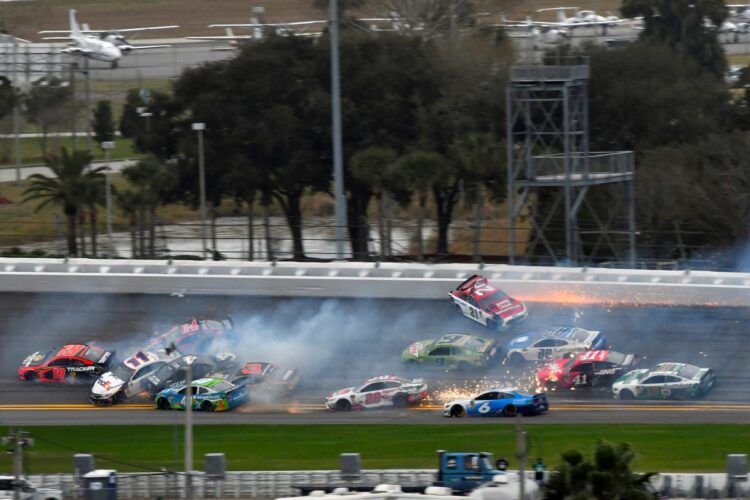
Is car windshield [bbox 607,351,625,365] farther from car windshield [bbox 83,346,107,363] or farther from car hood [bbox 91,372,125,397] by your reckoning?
car windshield [bbox 83,346,107,363]

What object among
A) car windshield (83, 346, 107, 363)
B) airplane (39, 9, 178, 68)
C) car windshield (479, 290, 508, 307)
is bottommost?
A: car windshield (83, 346, 107, 363)

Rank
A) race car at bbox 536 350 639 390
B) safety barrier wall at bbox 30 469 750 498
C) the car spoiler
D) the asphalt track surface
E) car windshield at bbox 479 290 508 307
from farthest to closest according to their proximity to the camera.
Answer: the car spoiler, car windshield at bbox 479 290 508 307, race car at bbox 536 350 639 390, the asphalt track surface, safety barrier wall at bbox 30 469 750 498

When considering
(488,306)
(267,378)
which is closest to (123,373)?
(267,378)

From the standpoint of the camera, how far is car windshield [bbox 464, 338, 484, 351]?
2409 cm

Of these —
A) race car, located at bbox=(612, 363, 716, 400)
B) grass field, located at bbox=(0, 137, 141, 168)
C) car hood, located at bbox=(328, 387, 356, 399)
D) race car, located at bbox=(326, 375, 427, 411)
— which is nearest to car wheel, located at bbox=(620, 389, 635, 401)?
race car, located at bbox=(612, 363, 716, 400)

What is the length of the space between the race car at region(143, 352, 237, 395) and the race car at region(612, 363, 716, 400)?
6.94 m

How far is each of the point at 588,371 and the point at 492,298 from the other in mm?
4012

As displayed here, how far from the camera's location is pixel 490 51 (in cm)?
5138

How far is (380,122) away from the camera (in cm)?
4388

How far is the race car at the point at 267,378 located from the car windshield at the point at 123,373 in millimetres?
1932

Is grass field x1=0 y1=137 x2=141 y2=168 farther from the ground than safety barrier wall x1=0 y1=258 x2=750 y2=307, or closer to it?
farther from the ground

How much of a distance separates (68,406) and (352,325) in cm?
620

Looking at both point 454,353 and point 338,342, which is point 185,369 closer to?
point 338,342

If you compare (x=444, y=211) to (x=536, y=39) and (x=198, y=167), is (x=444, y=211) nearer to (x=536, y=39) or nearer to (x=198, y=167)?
(x=198, y=167)
